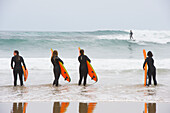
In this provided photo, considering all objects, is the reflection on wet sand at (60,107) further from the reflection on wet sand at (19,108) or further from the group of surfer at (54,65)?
the group of surfer at (54,65)

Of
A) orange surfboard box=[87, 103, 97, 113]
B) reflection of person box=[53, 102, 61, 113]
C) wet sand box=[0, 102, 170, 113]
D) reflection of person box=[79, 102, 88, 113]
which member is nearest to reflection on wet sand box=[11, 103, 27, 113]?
wet sand box=[0, 102, 170, 113]

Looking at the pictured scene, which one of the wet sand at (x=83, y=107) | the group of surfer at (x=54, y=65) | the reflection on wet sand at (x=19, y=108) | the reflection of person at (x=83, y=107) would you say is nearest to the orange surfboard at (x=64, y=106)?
the wet sand at (x=83, y=107)

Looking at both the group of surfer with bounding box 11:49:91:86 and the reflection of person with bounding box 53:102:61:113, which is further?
the group of surfer with bounding box 11:49:91:86

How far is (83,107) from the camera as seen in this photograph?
5.64 meters

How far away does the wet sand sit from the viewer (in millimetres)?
5332

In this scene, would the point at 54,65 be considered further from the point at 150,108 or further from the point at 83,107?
the point at 150,108

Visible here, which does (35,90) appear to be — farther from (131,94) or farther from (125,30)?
(125,30)

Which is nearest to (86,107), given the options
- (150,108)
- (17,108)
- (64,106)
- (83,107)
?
(83,107)

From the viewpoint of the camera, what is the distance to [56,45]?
31484mm

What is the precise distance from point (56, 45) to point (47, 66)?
17.0 m

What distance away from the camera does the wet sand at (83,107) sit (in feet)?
17.5

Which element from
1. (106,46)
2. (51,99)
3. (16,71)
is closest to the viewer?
(51,99)

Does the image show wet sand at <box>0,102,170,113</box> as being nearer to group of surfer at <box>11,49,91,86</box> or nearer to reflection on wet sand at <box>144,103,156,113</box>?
reflection on wet sand at <box>144,103,156,113</box>

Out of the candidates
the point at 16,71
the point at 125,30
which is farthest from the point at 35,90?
the point at 125,30
